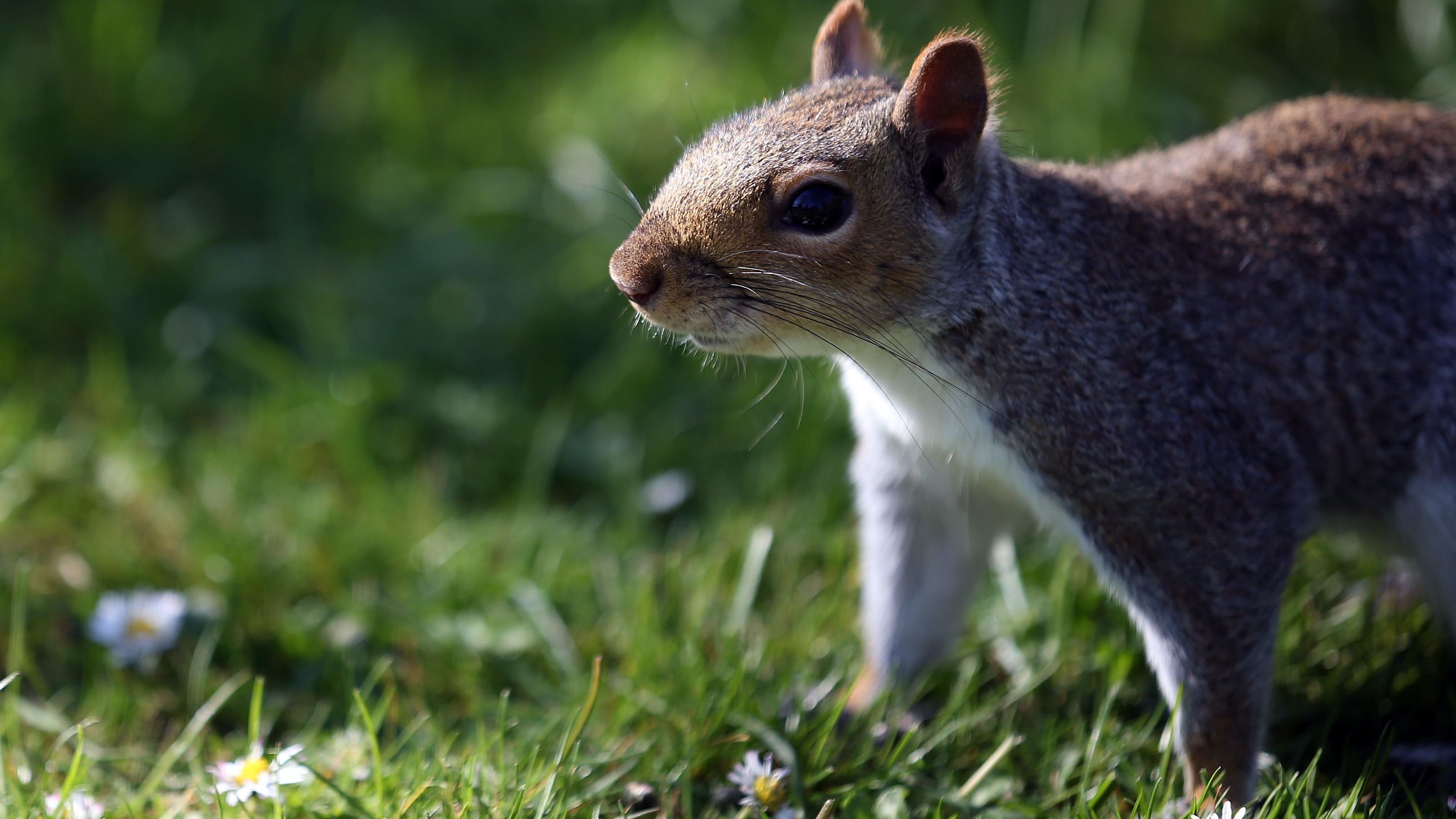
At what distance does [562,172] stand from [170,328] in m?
1.30

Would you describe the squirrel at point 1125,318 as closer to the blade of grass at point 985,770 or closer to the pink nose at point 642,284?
the pink nose at point 642,284

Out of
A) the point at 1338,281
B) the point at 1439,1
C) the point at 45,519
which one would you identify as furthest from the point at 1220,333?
the point at 45,519

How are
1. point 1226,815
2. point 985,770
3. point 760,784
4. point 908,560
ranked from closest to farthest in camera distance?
point 1226,815 < point 760,784 < point 985,770 < point 908,560

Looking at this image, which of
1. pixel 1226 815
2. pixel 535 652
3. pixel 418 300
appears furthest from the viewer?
pixel 418 300

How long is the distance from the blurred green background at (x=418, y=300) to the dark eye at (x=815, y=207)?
1.54ft

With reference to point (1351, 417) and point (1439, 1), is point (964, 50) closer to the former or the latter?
point (1351, 417)

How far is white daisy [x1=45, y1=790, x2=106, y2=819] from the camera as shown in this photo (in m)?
2.26

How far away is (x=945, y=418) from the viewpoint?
2484 millimetres

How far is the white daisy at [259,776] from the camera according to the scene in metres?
2.23

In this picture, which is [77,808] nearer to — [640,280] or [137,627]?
[137,627]

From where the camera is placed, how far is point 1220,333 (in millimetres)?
2551

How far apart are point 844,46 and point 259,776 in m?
1.78

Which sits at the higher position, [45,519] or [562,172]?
[562,172]

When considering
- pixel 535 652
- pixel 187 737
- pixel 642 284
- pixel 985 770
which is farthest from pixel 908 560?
pixel 187 737
